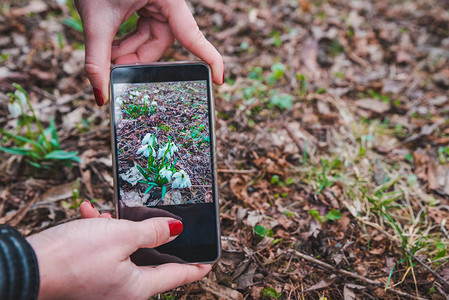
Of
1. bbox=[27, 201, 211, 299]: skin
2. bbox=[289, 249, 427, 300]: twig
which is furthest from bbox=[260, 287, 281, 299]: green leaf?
bbox=[27, 201, 211, 299]: skin

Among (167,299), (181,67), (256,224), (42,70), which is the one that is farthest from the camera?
(42,70)

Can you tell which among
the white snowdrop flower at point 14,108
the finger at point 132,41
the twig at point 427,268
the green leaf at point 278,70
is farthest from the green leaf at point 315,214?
the white snowdrop flower at point 14,108

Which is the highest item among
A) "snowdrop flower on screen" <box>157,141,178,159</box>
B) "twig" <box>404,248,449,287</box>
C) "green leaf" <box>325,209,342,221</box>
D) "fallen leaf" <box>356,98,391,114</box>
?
"fallen leaf" <box>356,98,391,114</box>

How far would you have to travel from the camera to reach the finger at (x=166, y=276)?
142 centimetres

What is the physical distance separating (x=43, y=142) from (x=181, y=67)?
1.23m

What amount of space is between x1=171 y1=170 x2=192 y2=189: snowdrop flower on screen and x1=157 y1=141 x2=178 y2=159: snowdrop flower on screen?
4.4 inches

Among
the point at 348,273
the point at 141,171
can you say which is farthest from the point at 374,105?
the point at 141,171

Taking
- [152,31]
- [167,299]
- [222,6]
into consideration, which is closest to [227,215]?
[167,299]

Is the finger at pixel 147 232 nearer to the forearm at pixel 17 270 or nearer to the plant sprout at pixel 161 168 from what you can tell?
the plant sprout at pixel 161 168

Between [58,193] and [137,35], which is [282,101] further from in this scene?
[58,193]

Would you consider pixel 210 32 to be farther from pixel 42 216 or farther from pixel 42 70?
pixel 42 216

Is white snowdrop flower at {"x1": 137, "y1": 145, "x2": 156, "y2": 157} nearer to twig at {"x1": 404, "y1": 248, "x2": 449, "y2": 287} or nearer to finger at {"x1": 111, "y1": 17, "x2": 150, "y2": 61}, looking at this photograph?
finger at {"x1": 111, "y1": 17, "x2": 150, "y2": 61}

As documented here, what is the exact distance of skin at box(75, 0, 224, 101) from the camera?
179cm

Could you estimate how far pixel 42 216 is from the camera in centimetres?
211
